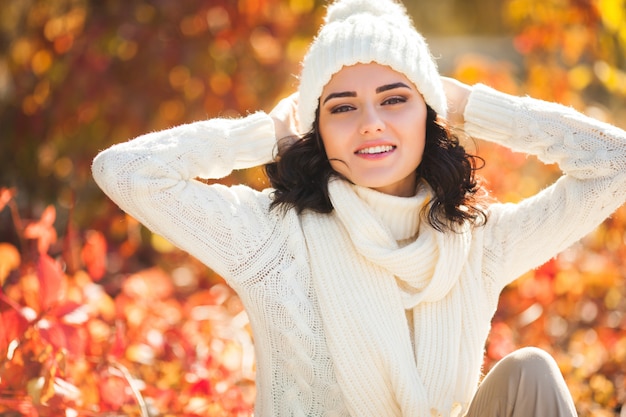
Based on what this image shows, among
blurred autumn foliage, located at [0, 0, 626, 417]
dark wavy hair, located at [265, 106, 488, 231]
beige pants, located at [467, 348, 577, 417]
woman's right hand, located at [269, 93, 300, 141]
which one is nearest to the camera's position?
beige pants, located at [467, 348, 577, 417]

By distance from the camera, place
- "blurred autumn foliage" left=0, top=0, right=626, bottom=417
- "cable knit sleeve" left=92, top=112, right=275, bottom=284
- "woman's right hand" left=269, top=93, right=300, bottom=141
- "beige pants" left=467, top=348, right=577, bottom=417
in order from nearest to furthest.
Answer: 1. "beige pants" left=467, top=348, right=577, bottom=417
2. "cable knit sleeve" left=92, top=112, right=275, bottom=284
3. "woman's right hand" left=269, top=93, right=300, bottom=141
4. "blurred autumn foliage" left=0, top=0, right=626, bottom=417

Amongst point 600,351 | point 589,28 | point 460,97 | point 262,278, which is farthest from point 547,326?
point 262,278

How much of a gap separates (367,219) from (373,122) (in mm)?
265

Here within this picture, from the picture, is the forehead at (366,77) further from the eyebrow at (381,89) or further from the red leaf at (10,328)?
the red leaf at (10,328)

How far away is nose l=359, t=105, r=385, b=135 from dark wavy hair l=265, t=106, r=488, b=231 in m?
0.19

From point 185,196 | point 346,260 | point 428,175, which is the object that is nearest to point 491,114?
point 428,175

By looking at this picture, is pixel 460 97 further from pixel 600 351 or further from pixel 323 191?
pixel 600 351

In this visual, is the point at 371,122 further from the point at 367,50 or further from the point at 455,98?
the point at 455,98

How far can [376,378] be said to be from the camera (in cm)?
246

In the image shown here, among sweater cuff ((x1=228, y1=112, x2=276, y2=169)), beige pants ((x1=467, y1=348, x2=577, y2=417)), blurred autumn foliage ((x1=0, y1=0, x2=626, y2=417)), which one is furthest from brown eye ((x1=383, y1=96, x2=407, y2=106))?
blurred autumn foliage ((x1=0, y1=0, x2=626, y2=417))

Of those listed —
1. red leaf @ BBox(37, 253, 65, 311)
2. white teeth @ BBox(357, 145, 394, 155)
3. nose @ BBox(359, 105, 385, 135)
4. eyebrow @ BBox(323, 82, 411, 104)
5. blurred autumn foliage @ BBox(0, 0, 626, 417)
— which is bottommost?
blurred autumn foliage @ BBox(0, 0, 626, 417)

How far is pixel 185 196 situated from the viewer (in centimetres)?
244

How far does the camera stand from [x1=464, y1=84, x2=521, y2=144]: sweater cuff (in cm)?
267

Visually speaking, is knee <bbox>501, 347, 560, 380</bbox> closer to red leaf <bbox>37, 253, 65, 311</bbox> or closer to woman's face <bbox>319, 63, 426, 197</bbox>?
woman's face <bbox>319, 63, 426, 197</bbox>
